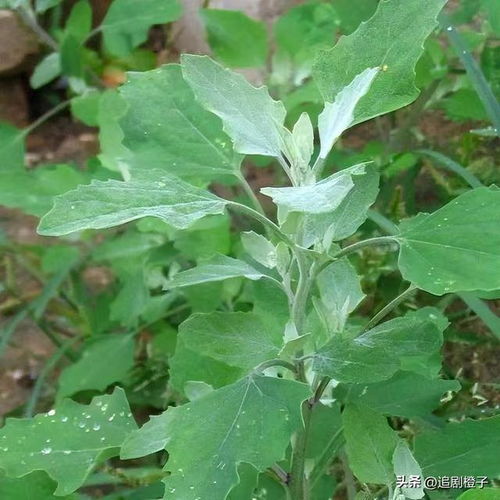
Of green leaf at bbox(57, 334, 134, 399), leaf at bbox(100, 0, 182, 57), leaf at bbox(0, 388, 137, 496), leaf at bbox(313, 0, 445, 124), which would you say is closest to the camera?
leaf at bbox(313, 0, 445, 124)

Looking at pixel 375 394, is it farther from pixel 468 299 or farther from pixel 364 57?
pixel 364 57

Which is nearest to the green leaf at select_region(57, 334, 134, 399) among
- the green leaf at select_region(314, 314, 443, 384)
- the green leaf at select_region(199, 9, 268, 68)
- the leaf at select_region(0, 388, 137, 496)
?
the leaf at select_region(0, 388, 137, 496)

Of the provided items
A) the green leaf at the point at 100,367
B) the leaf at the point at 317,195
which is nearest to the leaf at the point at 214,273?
the leaf at the point at 317,195

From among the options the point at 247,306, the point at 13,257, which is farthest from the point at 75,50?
the point at 247,306

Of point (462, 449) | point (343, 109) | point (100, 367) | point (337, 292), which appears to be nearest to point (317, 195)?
point (343, 109)

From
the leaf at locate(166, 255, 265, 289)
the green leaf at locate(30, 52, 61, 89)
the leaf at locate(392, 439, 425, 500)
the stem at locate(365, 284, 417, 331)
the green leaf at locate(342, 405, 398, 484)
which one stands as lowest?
the green leaf at locate(342, 405, 398, 484)

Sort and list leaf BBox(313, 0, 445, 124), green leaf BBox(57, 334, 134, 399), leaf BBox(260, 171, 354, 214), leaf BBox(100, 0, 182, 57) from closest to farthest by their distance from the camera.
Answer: leaf BBox(260, 171, 354, 214) < leaf BBox(313, 0, 445, 124) < green leaf BBox(57, 334, 134, 399) < leaf BBox(100, 0, 182, 57)

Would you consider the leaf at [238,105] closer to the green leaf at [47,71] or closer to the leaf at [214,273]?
the leaf at [214,273]

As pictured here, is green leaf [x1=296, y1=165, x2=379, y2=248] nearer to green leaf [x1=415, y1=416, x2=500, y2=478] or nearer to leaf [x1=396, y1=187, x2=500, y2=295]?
leaf [x1=396, y1=187, x2=500, y2=295]
